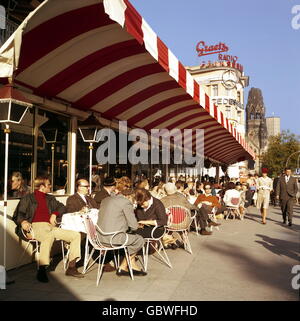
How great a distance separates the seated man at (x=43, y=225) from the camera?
4558mm

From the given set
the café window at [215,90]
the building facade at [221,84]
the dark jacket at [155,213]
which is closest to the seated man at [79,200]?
the dark jacket at [155,213]

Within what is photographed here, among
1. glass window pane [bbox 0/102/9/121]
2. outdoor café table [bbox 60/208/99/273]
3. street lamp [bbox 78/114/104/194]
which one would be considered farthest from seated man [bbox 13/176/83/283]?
street lamp [bbox 78/114/104/194]

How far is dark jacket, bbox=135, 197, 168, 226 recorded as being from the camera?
5.28m

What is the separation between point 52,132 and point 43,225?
6.79 ft

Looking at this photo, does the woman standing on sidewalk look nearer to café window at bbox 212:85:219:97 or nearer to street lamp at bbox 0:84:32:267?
street lamp at bbox 0:84:32:267

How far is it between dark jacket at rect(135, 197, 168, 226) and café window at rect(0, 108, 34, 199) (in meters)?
1.82

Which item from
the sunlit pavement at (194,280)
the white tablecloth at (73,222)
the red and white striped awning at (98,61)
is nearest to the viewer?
the red and white striped awning at (98,61)

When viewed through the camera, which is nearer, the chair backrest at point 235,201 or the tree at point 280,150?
the chair backrest at point 235,201

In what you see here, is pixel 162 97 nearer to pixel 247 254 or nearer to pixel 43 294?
pixel 247 254

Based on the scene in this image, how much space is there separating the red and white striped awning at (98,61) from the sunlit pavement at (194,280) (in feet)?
7.86

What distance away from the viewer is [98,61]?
213 inches

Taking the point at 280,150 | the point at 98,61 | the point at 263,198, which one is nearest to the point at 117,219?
the point at 98,61

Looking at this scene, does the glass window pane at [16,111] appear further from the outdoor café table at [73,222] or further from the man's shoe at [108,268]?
the man's shoe at [108,268]

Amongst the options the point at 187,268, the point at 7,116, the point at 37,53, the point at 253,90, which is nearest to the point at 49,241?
the point at 7,116
